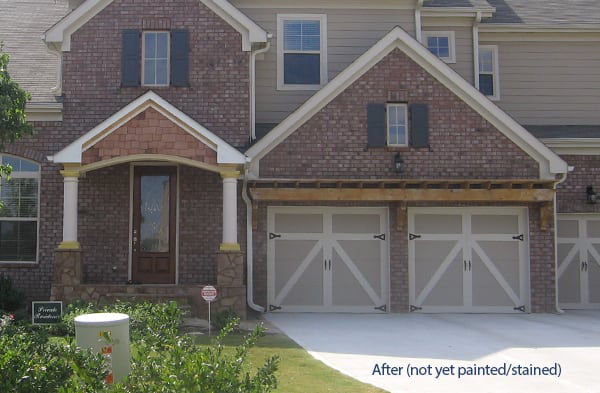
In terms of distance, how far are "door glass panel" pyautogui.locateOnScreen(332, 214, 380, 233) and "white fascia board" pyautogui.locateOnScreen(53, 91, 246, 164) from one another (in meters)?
3.21

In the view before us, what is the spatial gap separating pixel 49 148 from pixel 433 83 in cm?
906

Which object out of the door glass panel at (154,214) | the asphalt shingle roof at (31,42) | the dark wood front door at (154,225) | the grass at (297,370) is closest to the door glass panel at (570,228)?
the grass at (297,370)

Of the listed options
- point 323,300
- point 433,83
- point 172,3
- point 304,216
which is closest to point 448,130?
point 433,83

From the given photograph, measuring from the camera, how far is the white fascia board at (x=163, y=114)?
43.2 ft

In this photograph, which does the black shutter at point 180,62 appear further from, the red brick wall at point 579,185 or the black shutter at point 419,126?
the red brick wall at point 579,185

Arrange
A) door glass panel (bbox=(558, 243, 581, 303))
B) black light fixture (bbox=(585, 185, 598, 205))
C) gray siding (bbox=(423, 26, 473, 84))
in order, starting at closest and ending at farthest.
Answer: black light fixture (bbox=(585, 185, 598, 205)) → door glass panel (bbox=(558, 243, 581, 303)) → gray siding (bbox=(423, 26, 473, 84))

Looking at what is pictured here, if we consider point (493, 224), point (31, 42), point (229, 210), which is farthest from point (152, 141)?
point (493, 224)

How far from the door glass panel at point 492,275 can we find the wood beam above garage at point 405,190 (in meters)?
1.28

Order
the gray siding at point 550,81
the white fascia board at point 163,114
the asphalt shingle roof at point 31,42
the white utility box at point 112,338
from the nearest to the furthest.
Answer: the white utility box at point 112,338 < the white fascia board at point 163,114 < the asphalt shingle roof at point 31,42 < the gray siding at point 550,81

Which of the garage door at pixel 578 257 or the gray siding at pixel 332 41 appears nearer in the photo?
the garage door at pixel 578 257

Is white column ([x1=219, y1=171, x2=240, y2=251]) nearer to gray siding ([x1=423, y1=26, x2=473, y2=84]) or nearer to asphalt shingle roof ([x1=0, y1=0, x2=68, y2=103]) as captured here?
asphalt shingle roof ([x1=0, y1=0, x2=68, y2=103])

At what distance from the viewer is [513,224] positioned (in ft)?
51.2

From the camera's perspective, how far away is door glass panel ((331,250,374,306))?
50.3 feet

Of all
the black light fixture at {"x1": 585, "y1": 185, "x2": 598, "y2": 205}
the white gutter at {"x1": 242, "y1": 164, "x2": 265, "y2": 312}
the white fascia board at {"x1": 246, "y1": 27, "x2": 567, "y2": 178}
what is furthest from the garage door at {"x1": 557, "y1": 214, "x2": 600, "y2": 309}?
the white gutter at {"x1": 242, "y1": 164, "x2": 265, "y2": 312}
